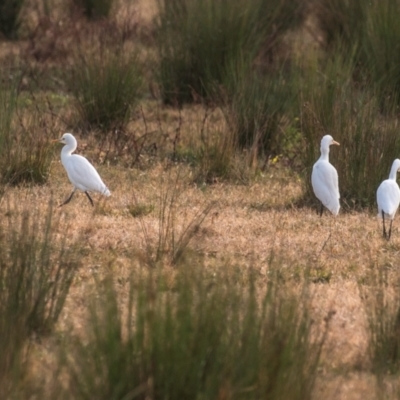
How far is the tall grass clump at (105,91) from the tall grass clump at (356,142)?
7.44ft

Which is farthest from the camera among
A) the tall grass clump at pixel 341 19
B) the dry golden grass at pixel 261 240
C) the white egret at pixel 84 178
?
the tall grass clump at pixel 341 19

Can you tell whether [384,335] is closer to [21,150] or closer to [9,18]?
[21,150]

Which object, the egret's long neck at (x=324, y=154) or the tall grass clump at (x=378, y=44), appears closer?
the egret's long neck at (x=324, y=154)

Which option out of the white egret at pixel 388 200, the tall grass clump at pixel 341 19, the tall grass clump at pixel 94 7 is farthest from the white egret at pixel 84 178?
the tall grass clump at pixel 94 7

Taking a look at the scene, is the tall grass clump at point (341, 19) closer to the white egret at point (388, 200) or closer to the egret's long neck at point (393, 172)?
the egret's long neck at point (393, 172)

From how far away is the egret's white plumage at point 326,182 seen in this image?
7.32 meters

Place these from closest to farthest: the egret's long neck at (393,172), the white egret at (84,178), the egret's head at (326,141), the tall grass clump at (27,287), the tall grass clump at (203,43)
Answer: the tall grass clump at (27,287) → the egret's long neck at (393,172) → the white egret at (84,178) → the egret's head at (326,141) → the tall grass clump at (203,43)

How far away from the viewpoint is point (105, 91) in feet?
33.0

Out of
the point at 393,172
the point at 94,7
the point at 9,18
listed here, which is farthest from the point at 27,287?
the point at 94,7

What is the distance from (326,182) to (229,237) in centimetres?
112

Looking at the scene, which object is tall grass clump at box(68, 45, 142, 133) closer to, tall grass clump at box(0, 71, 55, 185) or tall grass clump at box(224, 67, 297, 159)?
tall grass clump at box(224, 67, 297, 159)

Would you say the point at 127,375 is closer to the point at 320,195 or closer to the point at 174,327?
the point at 174,327

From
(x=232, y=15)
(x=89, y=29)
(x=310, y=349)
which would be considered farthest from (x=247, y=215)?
(x=89, y=29)

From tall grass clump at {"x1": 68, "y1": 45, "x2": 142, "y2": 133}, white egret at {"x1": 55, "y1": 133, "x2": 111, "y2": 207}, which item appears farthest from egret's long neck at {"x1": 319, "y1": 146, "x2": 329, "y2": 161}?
tall grass clump at {"x1": 68, "y1": 45, "x2": 142, "y2": 133}
